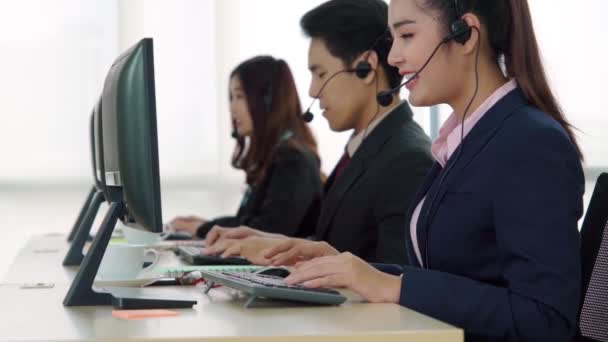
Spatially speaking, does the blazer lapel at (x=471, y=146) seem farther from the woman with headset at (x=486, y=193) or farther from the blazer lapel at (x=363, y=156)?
the blazer lapel at (x=363, y=156)

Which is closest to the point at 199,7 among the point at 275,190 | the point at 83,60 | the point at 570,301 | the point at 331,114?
the point at 83,60

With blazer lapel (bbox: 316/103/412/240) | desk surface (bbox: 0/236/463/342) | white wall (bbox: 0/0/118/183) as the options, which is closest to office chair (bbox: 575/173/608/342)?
desk surface (bbox: 0/236/463/342)

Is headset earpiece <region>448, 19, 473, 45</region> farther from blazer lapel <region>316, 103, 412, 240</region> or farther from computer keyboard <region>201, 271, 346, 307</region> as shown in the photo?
blazer lapel <region>316, 103, 412, 240</region>

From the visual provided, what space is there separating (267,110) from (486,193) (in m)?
2.15

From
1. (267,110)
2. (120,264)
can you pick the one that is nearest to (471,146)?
(120,264)

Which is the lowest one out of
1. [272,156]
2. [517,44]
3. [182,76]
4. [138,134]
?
[272,156]

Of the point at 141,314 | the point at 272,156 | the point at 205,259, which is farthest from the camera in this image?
the point at 272,156

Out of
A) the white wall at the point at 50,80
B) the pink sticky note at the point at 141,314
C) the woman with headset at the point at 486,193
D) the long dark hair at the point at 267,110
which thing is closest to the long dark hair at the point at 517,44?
the woman with headset at the point at 486,193

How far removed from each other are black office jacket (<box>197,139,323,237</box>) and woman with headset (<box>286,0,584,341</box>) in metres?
1.56

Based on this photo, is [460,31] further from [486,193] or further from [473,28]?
[486,193]

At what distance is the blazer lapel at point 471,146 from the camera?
151cm

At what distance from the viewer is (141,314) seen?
1.25 meters

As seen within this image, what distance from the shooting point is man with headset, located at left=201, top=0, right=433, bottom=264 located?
2.06 m

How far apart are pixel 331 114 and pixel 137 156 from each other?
46.7 inches
